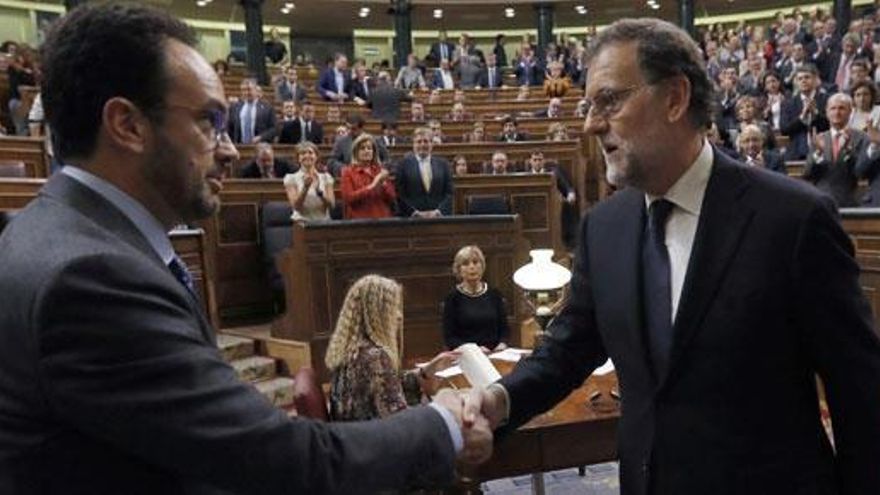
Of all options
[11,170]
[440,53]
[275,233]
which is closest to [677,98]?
[11,170]

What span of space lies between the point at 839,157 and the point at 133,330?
17.4 feet

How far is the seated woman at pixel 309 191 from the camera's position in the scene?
5957 mm

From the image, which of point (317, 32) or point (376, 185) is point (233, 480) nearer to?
point (376, 185)

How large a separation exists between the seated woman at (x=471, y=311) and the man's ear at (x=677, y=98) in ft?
10.2

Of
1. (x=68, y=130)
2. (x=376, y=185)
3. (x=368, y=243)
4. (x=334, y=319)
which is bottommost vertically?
(x=334, y=319)

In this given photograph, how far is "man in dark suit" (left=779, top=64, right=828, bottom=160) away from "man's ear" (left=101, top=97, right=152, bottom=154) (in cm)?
641

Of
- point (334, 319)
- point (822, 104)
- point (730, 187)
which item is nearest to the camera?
point (730, 187)

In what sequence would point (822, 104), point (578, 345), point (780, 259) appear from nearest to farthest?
1. point (780, 259)
2. point (578, 345)
3. point (822, 104)

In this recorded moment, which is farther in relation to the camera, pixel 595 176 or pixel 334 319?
pixel 595 176

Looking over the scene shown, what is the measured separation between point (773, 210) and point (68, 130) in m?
1.15

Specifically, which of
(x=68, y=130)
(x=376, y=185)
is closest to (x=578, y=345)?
(x=68, y=130)

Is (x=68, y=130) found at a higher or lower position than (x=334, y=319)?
higher

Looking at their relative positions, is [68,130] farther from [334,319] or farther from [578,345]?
[334,319]

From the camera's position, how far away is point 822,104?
6.82 m
